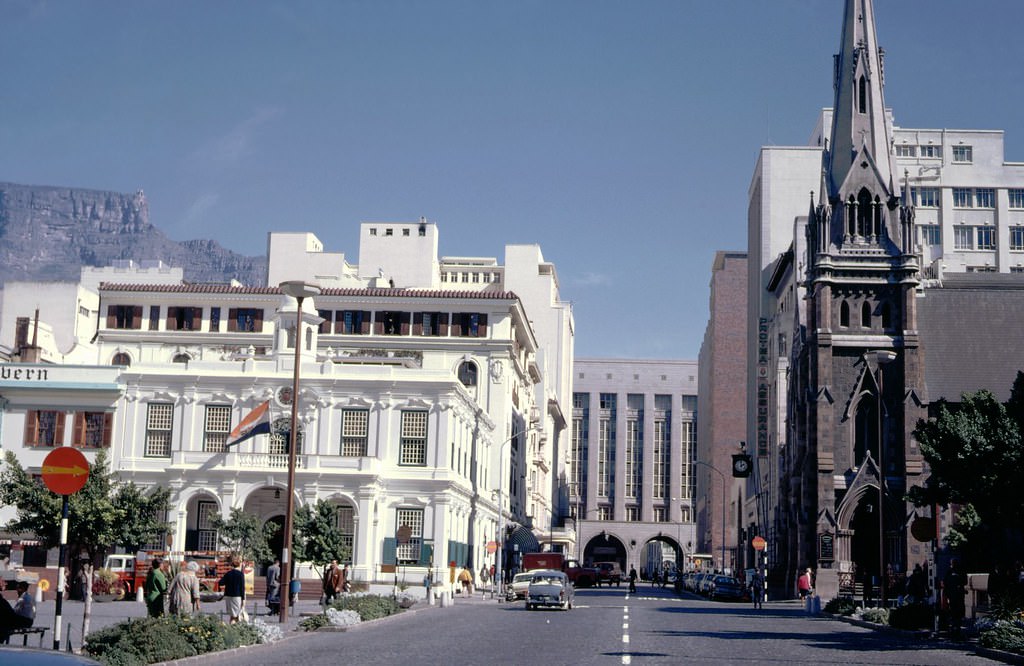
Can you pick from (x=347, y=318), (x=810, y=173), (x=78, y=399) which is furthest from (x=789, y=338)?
(x=78, y=399)

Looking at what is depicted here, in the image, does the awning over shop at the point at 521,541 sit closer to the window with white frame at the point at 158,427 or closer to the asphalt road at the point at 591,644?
the window with white frame at the point at 158,427

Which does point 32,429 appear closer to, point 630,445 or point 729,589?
point 729,589

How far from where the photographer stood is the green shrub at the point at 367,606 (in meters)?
35.3

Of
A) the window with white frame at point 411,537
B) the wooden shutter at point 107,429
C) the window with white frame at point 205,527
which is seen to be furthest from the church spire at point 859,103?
the wooden shutter at point 107,429

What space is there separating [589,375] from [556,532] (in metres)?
60.5

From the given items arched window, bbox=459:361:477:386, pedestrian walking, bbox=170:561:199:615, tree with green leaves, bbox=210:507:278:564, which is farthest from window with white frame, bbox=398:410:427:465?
pedestrian walking, bbox=170:561:199:615

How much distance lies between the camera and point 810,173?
434 feet

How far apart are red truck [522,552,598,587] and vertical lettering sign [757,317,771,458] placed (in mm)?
32922

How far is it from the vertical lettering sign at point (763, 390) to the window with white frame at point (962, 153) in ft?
88.0

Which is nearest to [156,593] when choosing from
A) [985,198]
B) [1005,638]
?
[1005,638]

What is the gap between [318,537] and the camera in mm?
50500

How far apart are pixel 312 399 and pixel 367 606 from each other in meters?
29.2

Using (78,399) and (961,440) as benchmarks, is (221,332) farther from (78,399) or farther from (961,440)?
(961,440)

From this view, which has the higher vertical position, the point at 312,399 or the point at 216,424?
the point at 312,399
